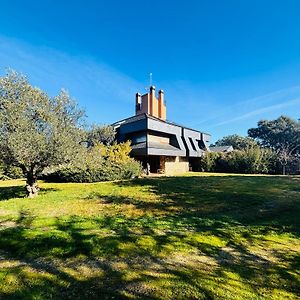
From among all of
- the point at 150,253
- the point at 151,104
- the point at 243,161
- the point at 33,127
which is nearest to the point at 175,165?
the point at 243,161

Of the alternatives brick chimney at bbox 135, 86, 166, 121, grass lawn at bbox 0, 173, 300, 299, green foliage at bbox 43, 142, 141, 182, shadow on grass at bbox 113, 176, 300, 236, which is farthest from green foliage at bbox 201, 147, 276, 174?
grass lawn at bbox 0, 173, 300, 299

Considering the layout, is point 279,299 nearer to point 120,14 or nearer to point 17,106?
point 17,106

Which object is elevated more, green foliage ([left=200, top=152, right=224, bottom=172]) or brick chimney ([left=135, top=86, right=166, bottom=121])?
brick chimney ([left=135, top=86, right=166, bottom=121])

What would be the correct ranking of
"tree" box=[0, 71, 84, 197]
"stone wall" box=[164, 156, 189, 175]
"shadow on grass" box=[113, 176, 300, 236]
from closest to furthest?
"shadow on grass" box=[113, 176, 300, 236], "tree" box=[0, 71, 84, 197], "stone wall" box=[164, 156, 189, 175]

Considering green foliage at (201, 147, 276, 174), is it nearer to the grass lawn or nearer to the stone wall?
the stone wall

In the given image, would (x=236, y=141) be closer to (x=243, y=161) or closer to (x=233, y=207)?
Answer: (x=243, y=161)

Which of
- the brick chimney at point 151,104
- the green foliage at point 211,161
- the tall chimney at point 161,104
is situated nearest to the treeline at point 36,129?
the brick chimney at point 151,104

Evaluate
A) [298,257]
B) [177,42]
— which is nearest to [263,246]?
[298,257]

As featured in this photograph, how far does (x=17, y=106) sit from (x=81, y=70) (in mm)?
10414

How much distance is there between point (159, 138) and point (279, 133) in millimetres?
40393

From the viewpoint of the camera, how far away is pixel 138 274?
13.1ft

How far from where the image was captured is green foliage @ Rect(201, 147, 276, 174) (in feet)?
107

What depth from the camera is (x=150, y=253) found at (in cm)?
487

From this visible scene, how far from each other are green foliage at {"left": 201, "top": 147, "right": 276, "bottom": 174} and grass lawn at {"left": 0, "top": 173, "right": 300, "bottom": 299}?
83.0ft
